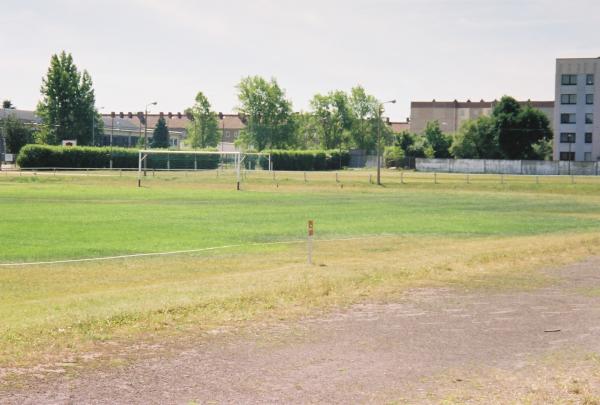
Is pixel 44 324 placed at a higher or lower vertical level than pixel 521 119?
lower

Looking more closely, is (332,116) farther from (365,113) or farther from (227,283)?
(227,283)

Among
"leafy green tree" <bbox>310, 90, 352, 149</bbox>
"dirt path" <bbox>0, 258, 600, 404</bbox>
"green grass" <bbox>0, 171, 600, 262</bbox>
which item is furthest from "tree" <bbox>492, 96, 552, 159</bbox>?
"dirt path" <bbox>0, 258, 600, 404</bbox>

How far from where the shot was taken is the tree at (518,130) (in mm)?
135125

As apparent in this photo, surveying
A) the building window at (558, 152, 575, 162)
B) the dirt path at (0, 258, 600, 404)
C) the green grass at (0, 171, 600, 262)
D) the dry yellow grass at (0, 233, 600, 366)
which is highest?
the building window at (558, 152, 575, 162)

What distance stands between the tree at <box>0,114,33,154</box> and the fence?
214 feet

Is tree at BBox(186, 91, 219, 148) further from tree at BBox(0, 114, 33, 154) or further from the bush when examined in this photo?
tree at BBox(0, 114, 33, 154)

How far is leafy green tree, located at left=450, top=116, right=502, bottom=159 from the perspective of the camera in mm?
138625

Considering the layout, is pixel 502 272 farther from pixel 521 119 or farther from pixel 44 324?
pixel 521 119

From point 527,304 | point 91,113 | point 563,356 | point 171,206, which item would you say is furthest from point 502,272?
point 91,113

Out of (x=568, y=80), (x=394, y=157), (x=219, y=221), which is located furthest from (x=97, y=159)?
(x=568, y=80)

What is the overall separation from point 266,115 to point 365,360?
16219cm

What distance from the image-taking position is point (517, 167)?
383 ft

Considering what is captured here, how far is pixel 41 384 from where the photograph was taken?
9492 millimetres

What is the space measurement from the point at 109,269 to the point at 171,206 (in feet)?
81.4
